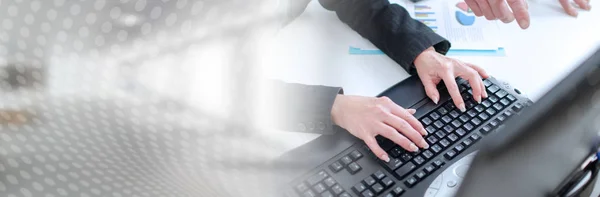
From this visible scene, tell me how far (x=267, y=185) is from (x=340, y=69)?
502mm

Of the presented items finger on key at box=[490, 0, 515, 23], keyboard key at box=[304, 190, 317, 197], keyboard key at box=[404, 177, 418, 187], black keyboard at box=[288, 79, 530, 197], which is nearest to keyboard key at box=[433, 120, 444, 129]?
black keyboard at box=[288, 79, 530, 197]

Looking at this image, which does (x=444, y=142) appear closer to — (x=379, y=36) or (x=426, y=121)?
(x=426, y=121)

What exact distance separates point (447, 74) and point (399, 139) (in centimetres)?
17

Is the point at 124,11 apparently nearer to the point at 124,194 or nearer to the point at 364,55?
the point at 124,194

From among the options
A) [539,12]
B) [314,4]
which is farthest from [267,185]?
[539,12]

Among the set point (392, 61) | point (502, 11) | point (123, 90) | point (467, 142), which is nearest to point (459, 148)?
point (467, 142)

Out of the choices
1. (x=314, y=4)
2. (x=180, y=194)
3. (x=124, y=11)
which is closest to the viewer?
(x=124, y=11)

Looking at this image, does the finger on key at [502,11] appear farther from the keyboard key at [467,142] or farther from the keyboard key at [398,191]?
the keyboard key at [398,191]

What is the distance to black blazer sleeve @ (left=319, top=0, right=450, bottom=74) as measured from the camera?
2.82 feet

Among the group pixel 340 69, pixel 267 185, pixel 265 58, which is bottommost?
pixel 340 69

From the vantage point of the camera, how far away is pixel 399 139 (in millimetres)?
678

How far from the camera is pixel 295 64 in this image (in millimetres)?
845

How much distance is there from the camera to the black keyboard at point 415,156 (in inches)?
24.5

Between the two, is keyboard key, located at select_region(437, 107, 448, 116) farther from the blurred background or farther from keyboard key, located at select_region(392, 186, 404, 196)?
the blurred background
